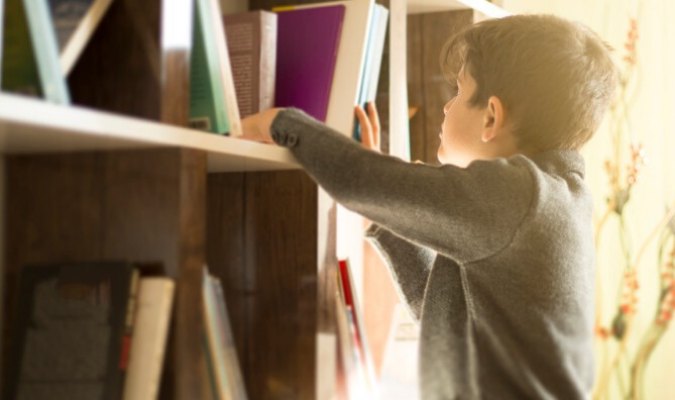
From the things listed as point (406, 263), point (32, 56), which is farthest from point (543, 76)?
point (32, 56)

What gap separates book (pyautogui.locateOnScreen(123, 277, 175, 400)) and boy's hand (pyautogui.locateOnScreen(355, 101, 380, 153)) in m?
0.54

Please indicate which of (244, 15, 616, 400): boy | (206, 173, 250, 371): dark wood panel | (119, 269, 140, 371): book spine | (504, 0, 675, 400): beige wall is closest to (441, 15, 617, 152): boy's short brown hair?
(244, 15, 616, 400): boy

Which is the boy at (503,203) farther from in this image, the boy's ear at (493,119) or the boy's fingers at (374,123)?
the boy's fingers at (374,123)

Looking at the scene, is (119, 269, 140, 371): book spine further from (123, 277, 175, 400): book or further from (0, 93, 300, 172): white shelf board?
(0, 93, 300, 172): white shelf board

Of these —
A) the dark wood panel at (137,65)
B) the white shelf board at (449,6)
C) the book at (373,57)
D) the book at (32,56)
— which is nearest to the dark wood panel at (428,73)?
the white shelf board at (449,6)

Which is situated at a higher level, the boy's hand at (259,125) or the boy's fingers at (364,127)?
the boy's hand at (259,125)

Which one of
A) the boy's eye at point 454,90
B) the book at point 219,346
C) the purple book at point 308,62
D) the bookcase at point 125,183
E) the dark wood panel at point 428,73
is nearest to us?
the bookcase at point 125,183

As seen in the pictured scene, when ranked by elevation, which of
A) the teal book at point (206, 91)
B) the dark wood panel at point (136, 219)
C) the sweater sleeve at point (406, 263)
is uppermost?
the teal book at point (206, 91)

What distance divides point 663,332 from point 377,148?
1.46 metres

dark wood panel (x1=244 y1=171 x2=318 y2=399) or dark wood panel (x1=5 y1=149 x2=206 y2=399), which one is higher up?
dark wood panel (x1=5 y1=149 x2=206 y2=399)

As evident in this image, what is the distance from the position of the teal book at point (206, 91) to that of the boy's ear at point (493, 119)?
46cm

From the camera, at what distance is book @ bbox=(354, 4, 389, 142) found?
1460 mm

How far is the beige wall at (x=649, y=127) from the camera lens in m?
2.55

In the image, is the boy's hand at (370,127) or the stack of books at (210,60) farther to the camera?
the boy's hand at (370,127)
